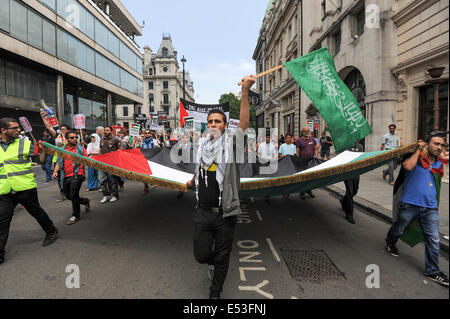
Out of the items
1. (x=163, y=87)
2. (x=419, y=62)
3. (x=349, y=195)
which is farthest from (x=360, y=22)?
(x=163, y=87)

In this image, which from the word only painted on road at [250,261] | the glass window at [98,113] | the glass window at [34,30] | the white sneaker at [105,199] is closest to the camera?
the word only painted on road at [250,261]

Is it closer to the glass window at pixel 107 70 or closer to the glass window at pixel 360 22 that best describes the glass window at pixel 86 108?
the glass window at pixel 107 70

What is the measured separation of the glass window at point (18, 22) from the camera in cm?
1526

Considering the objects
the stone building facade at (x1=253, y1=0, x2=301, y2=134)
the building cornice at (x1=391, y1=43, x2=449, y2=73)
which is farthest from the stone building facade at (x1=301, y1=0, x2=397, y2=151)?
the stone building facade at (x1=253, y1=0, x2=301, y2=134)

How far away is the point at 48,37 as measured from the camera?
18516 millimetres

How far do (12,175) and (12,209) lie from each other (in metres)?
0.52

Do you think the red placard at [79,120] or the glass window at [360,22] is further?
the glass window at [360,22]

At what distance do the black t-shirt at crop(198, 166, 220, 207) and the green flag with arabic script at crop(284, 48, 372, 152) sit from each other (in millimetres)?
2519

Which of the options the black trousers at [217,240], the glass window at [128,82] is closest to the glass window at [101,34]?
the glass window at [128,82]

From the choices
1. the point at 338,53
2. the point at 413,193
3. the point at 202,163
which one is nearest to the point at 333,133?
the point at 413,193

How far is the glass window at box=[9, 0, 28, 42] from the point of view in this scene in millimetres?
15262

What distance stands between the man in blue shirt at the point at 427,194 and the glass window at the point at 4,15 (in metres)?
20.5

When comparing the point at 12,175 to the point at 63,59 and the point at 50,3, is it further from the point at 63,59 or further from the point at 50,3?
the point at 50,3

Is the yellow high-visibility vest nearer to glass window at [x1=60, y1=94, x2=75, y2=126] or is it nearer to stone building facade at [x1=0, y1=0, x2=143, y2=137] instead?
stone building facade at [x1=0, y1=0, x2=143, y2=137]
